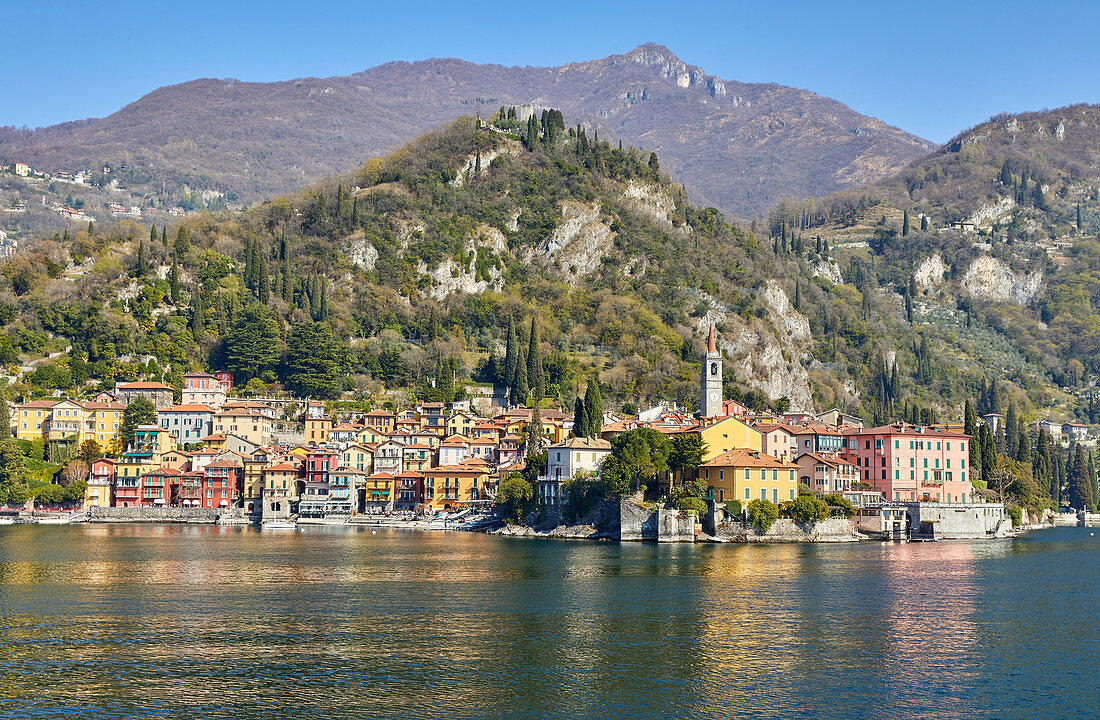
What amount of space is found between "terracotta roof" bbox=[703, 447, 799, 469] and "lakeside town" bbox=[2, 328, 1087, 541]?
17 cm

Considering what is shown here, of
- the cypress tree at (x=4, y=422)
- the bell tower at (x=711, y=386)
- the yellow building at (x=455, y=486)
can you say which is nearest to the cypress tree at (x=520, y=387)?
the bell tower at (x=711, y=386)

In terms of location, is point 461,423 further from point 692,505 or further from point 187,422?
point 692,505

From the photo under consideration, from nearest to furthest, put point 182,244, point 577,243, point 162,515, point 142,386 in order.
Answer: point 162,515 → point 142,386 → point 182,244 → point 577,243

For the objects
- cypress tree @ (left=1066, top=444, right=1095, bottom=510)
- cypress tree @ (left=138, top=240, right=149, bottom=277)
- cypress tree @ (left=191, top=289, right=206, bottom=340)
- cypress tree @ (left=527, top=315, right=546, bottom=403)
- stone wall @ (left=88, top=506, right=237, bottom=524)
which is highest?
cypress tree @ (left=138, top=240, right=149, bottom=277)

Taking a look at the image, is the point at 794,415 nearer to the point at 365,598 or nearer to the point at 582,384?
the point at 582,384

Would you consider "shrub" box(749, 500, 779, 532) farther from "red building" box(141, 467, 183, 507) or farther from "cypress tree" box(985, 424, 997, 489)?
"red building" box(141, 467, 183, 507)

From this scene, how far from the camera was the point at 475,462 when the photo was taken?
4060 inches

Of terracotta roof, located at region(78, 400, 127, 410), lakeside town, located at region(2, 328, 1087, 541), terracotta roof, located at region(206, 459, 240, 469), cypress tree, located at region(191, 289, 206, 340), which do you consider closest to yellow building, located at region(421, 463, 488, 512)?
lakeside town, located at region(2, 328, 1087, 541)

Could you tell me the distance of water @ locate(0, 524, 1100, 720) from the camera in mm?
32219

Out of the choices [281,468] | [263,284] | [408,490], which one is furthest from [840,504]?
[263,284]

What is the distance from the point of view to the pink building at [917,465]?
87.6 metres

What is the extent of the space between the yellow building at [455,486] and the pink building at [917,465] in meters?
32.4

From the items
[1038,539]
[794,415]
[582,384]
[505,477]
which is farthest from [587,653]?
[582,384]

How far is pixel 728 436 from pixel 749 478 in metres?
9.50
